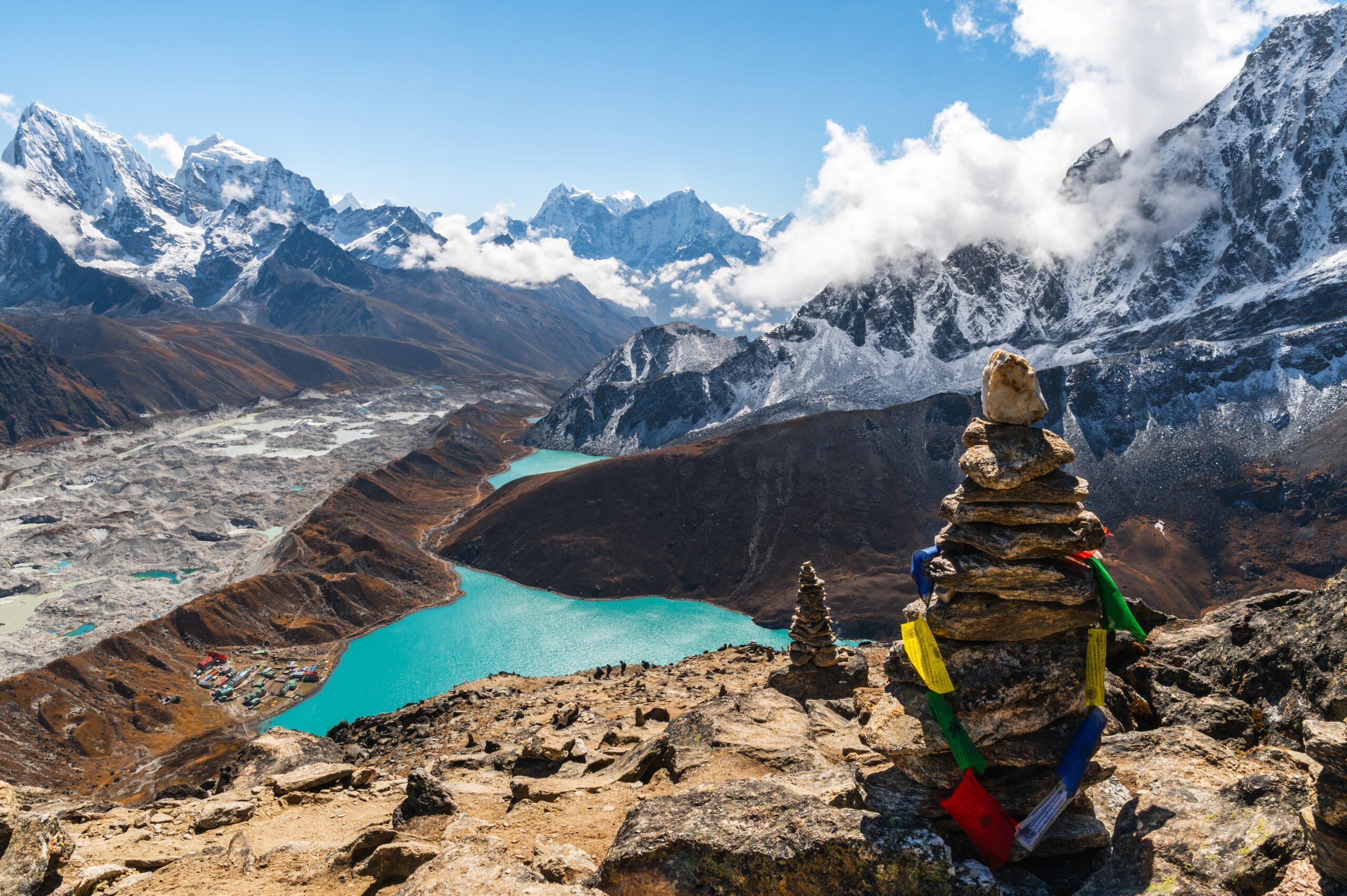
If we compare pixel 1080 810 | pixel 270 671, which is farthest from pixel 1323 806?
pixel 270 671

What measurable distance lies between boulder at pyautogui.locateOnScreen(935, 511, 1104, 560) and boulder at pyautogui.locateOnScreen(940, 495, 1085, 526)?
0.11 m

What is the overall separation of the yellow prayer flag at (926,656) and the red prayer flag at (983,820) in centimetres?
121

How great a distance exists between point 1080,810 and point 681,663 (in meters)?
34.0

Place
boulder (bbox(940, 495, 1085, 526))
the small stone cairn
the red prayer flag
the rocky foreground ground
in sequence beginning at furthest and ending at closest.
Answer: the small stone cairn → boulder (bbox(940, 495, 1085, 526)) → the red prayer flag → the rocky foreground ground

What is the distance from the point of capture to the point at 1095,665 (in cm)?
1034

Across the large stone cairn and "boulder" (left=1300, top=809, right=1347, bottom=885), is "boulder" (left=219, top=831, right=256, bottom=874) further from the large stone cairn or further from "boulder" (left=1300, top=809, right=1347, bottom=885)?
the large stone cairn

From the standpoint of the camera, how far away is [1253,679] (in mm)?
13945

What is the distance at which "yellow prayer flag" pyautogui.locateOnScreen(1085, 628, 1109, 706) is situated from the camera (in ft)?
33.8

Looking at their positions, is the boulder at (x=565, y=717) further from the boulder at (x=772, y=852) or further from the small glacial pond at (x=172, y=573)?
the small glacial pond at (x=172, y=573)

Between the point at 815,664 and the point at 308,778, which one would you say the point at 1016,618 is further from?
the point at 815,664

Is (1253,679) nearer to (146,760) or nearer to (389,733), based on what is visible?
(389,733)

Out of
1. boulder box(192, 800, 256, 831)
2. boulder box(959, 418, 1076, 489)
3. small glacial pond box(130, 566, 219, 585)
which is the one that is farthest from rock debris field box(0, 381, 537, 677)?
boulder box(959, 418, 1076, 489)

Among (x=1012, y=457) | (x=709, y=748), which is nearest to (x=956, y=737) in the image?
(x=1012, y=457)

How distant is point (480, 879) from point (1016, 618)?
26.9 ft
